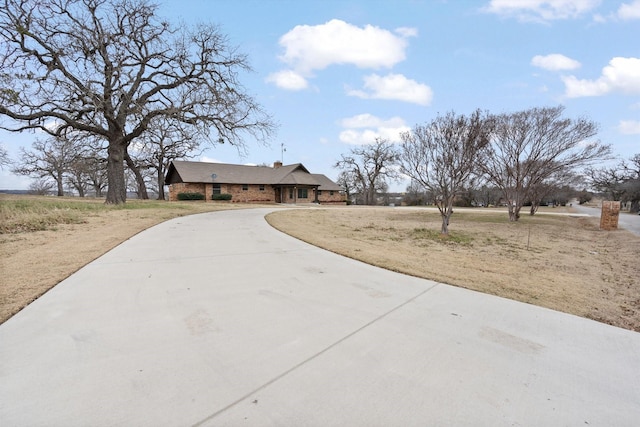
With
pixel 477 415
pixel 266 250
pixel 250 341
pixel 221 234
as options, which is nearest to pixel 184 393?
pixel 250 341

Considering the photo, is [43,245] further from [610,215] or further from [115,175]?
[610,215]

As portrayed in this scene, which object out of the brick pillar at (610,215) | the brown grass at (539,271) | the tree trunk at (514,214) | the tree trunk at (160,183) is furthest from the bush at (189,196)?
the brick pillar at (610,215)

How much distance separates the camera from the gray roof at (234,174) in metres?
34.3

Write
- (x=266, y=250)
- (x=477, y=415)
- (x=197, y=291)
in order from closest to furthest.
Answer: (x=477, y=415), (x=197, y=291), (x=266, y=250)

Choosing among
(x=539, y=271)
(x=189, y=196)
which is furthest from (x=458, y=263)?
(x=189, y=196)

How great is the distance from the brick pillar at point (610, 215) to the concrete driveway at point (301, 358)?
1961 cm

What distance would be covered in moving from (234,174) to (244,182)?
66.6 inches

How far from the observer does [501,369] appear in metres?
2.54

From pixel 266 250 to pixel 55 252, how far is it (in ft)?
14.3

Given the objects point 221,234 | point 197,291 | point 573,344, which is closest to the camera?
point 573,344

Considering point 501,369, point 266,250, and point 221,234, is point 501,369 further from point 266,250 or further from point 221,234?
point 221,234

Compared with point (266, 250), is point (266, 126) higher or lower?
higher

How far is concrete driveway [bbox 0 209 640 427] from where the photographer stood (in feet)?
6.48

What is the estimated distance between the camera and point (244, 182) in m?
36.7
